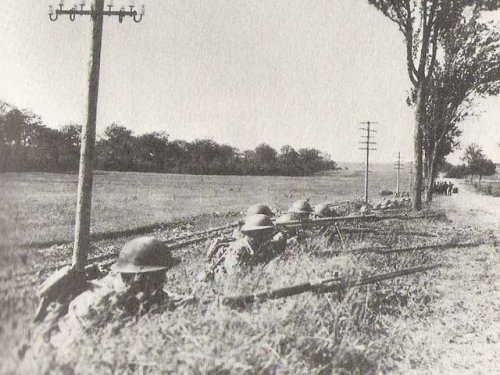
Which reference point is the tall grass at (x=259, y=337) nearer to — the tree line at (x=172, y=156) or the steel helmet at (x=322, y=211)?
the steel helmet at (x=322, y=211)

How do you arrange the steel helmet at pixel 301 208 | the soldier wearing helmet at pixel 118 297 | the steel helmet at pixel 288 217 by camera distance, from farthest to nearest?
the steel helmet at pixel 301 208 < the steel helmet at pixel 288 217 < the soldier wearing helmet at pixel 118 297

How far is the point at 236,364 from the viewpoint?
378 centimetres

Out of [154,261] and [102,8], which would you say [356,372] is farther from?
[102,8]

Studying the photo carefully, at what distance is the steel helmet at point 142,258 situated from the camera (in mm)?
5887

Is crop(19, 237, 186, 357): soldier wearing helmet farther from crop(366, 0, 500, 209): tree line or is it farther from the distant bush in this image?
the distant bush

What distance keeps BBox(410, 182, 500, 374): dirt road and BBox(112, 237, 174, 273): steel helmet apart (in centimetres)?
329

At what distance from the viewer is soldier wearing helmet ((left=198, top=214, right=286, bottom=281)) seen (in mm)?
7859

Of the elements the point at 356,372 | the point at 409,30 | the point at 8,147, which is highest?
the point at 409,30

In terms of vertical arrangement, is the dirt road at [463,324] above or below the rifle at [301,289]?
below

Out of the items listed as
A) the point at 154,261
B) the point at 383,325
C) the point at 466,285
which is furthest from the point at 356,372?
the point at 466,285

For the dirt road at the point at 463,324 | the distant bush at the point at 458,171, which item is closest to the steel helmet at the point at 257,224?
the dirt road at the point at 463,324

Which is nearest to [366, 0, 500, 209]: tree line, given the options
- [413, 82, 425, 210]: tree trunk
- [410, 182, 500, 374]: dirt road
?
[413, 82, 425, 210]: tree trunk

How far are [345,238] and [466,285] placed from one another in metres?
4.07

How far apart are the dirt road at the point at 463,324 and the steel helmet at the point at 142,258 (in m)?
3.29
